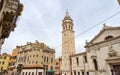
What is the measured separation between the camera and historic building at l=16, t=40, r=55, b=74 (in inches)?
1618

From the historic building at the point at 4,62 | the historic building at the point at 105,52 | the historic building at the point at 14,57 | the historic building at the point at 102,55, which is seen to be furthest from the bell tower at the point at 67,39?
the historic building at the point at 4,62

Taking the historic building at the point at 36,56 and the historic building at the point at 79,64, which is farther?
the historic building at the point at 36,56

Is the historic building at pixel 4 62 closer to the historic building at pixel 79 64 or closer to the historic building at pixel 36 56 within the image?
the historic building at pixel 36 56

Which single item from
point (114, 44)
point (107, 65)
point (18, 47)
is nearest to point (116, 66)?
point (107, 65)

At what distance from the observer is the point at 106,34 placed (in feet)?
72.8

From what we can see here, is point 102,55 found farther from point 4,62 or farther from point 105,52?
point 4,62

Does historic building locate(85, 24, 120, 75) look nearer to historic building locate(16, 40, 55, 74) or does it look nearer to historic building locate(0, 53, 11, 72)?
historic building locate(16, 40, 55, 74)

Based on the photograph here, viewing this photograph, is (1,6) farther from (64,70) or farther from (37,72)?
(37,72)

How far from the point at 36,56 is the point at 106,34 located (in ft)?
86.7

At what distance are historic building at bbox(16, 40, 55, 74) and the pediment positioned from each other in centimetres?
2235

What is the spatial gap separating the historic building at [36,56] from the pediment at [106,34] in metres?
22.3

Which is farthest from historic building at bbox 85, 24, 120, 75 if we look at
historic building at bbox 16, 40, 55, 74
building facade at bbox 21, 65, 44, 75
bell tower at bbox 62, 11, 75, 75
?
historic building at bbox 16, 40, 55, 74

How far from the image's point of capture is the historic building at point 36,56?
135 ft

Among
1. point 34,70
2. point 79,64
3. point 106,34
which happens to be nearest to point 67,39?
point 34,70
